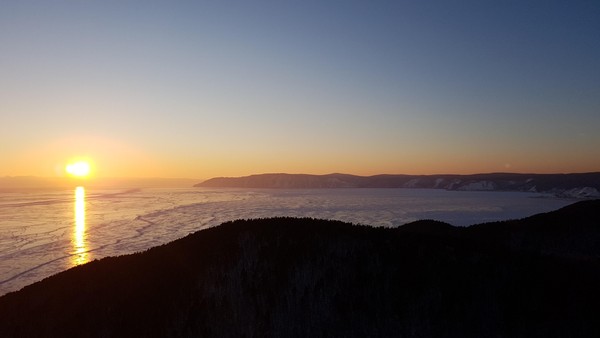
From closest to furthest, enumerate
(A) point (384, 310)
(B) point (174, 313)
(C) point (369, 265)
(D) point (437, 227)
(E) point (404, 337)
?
1. (E) point (404, 337)
2. (A) point (384, 310)
3. (B) point (174, 313)
4. (C) point (369, 265)
5. (D) point (437, 227)

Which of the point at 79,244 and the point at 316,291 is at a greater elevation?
the point at 316,291

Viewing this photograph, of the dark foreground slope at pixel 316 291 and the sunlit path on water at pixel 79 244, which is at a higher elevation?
the dark foreground slope at pixel 316 291

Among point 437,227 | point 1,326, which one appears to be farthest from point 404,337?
point 437,227

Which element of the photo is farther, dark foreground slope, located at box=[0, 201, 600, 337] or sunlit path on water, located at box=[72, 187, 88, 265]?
sunlit path on water, located at box=[72, 187, 88, 265]

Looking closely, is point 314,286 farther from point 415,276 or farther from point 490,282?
point 490,282

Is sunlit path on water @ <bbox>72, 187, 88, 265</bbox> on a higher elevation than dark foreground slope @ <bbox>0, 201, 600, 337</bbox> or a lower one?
lower

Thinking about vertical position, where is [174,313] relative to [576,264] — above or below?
below

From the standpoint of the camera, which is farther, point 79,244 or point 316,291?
point 79,244

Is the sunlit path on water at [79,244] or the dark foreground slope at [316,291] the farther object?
the sunlit path on water at [79,244]
